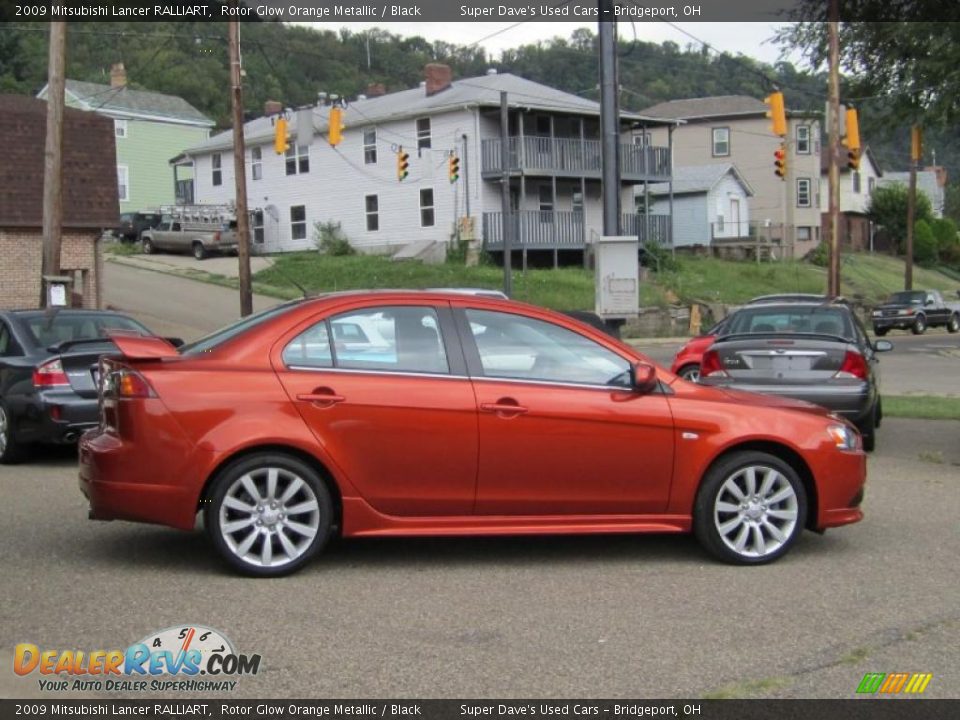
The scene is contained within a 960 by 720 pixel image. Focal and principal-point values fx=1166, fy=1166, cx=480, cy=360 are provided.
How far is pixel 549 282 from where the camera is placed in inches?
1558

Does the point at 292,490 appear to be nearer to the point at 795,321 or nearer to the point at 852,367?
the point at 852,367

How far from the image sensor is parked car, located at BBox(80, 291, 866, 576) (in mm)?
6543

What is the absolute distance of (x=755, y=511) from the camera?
7059 millimetres

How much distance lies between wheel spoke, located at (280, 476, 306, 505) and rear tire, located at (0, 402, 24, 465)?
567 cm

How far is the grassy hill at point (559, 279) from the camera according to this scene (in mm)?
38562

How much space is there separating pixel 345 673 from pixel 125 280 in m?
38.9

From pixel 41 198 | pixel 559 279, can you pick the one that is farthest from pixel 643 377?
pixel 559 279

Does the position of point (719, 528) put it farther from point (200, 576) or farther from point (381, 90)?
point (381, 90)

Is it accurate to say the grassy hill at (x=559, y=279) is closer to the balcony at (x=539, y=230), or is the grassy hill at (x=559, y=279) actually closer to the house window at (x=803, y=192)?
the balcony at (x=539, y=230)

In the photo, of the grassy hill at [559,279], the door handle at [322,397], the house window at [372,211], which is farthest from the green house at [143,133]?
the door handle at [322,397]

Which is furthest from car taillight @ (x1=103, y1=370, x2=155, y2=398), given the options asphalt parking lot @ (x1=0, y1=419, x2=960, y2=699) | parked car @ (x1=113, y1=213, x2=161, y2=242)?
parked car @ (x1=113, y1=213, x2=161, y2=242)

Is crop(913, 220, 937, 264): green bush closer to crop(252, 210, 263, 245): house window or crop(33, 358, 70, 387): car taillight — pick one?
crop(252, 210, 263, 245): house window

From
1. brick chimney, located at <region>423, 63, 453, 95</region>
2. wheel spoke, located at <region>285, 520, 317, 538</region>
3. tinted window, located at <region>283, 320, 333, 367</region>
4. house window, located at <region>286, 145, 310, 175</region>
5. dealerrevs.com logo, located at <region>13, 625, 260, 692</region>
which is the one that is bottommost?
dealerrevs.com logo, located at <region>13, 625, 260, 692</region>

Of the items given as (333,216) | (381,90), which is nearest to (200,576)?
(333,216)
